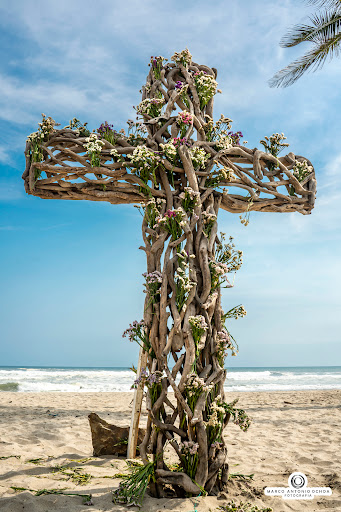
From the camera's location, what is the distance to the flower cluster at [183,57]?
3629 mm

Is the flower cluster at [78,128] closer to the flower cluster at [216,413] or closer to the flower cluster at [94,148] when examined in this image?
the flower cluster at [94,148]

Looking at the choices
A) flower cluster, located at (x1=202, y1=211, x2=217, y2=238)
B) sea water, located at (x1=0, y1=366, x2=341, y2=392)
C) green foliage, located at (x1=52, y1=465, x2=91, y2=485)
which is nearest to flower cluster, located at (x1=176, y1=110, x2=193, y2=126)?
flower cluster, located at (x1=202, y1=211, x2=217, y2=238)

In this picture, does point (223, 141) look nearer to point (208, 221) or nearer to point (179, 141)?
point (179, 141)

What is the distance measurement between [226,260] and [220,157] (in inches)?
36.0

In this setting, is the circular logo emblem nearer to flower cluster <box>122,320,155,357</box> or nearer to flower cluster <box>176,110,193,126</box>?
flower cluster <box>122,320,155,357</box>

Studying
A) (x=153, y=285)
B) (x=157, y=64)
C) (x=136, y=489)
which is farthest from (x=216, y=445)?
(x=157, y=64)

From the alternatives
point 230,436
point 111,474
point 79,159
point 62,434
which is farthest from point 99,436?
point 79,159

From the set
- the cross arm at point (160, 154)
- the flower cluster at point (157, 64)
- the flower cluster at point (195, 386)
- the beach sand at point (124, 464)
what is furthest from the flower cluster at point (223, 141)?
the beach sand at point (124, 464)

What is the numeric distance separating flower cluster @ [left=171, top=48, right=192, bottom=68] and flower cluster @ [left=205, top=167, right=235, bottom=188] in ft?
3.49

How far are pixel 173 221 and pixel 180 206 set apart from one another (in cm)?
15

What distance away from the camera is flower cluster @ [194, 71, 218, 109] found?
349 cm

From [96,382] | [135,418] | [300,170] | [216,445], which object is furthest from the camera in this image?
[96,382]

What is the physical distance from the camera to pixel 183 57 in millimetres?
3633

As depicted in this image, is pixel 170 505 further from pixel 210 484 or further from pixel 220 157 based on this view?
pixel 220 157
